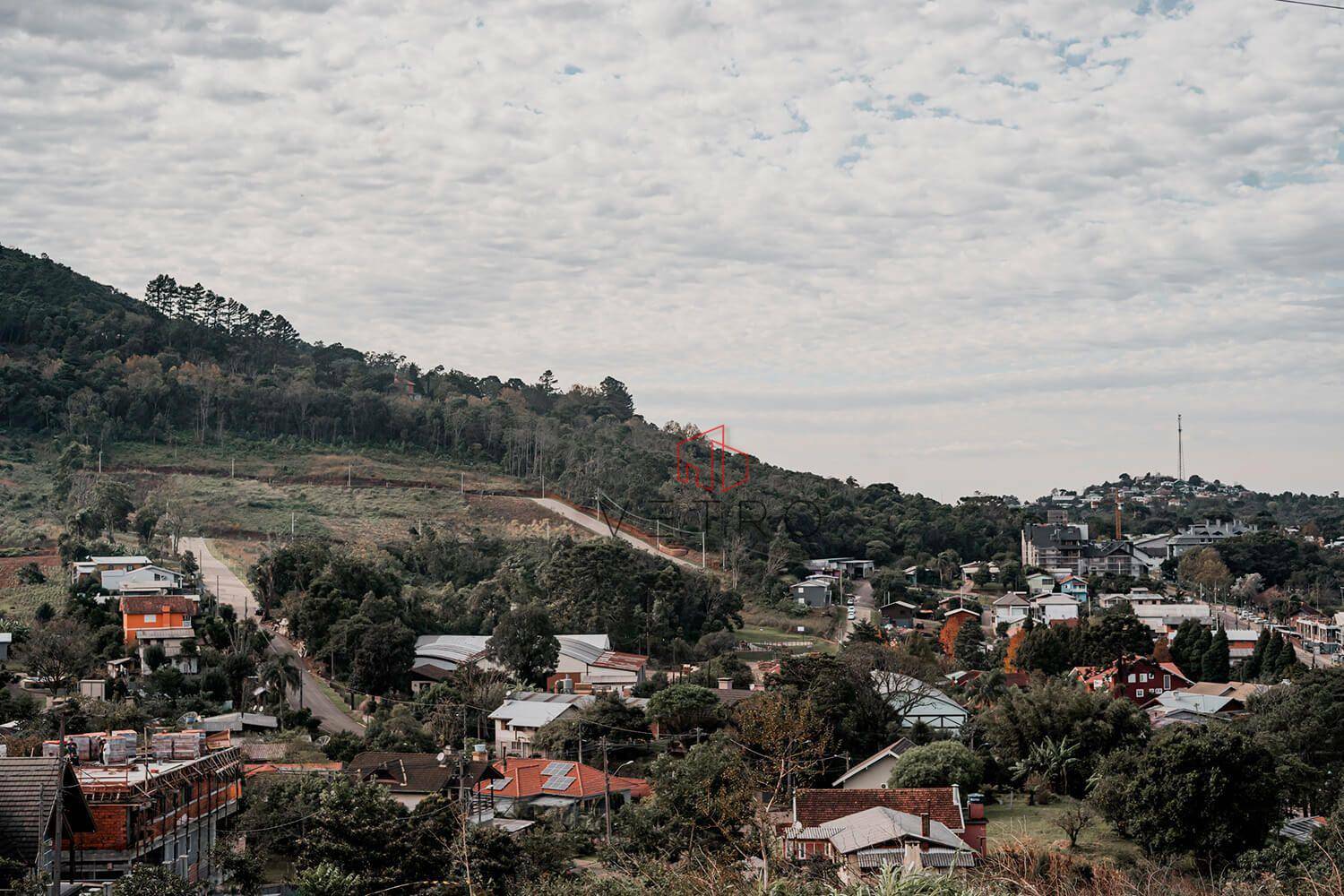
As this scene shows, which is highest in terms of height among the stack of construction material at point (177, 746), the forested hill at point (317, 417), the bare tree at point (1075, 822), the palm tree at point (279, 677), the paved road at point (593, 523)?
the forested hill at point (317, 417)

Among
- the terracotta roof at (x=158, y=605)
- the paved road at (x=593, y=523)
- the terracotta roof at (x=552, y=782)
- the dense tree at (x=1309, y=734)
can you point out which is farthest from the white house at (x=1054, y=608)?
the terracotta roof at (x=158, y=605)

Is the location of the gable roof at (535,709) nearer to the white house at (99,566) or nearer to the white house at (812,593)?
the white house at (99,566)

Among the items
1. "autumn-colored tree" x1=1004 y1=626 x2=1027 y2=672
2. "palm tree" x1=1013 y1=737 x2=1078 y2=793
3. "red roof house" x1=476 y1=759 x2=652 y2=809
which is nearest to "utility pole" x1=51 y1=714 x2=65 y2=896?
"red roof house" x1=476 y1=759 x2=652 y2=809

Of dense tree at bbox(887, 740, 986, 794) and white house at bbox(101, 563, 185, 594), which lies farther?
white house at bbox(101, 563, 185, 594)

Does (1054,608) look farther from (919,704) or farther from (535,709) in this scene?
(535,709)

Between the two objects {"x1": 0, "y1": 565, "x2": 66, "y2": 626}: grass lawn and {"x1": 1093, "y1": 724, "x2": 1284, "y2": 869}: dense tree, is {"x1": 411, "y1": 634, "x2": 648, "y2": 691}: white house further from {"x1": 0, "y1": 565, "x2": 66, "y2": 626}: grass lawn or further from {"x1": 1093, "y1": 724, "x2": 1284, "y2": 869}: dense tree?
{"x1": 1093, "y1": 724, "x2": 1284, "y2": 869}: dense tree

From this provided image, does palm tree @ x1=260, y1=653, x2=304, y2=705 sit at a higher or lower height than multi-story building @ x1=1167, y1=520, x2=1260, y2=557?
lower
